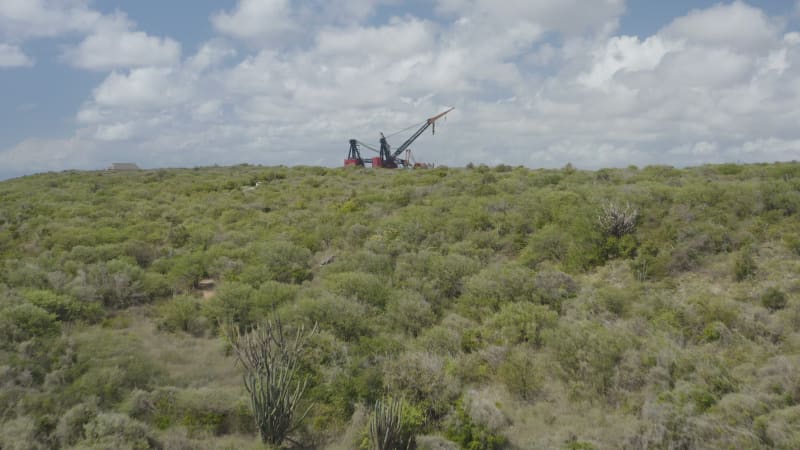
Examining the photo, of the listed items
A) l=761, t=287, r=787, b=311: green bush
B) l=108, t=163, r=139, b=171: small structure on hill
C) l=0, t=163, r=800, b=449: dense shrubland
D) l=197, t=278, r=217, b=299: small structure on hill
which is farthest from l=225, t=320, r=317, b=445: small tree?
l=108, t=163, r=139, b=171: small structure on hill

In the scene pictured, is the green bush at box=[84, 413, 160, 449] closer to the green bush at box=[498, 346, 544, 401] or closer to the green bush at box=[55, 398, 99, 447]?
the green bush at box=[55, 398, 99, 447]

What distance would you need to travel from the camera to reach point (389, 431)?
20.2 feet

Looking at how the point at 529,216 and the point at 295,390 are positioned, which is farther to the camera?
the point at 529,216

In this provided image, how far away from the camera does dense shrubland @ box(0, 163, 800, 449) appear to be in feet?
20.8

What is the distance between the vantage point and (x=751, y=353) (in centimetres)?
718

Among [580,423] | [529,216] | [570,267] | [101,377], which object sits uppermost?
[529,216]

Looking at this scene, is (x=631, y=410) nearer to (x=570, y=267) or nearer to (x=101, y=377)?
(x=570, y=267)

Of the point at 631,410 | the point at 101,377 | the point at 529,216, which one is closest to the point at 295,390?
the point at 101,377

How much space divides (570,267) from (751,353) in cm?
495

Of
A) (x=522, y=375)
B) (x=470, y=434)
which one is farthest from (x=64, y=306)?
(x=522, y=375)

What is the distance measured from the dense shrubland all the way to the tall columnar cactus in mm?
34

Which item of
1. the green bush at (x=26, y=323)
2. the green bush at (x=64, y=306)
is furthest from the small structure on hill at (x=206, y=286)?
the green bush at (x=26, y=323)

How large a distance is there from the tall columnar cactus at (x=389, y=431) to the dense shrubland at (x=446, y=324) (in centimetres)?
3

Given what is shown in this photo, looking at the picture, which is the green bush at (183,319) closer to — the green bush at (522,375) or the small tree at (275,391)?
the small tree at (275,391)
